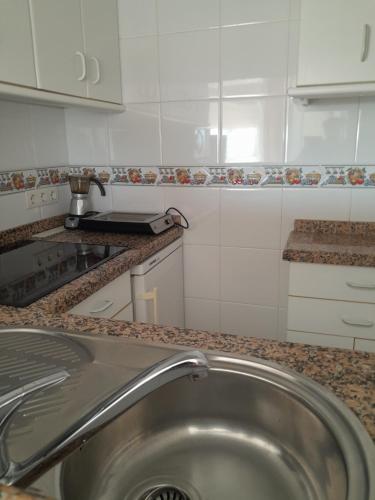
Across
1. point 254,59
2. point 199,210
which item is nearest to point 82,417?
point 199,210

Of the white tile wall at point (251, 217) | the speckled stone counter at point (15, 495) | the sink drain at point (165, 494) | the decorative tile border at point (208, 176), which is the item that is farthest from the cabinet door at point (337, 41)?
the speckled stone counter at point (15, 495)

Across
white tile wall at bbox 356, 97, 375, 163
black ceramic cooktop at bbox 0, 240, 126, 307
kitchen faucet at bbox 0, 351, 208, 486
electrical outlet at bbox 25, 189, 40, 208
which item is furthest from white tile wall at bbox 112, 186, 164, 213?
kitchen faucet at bbox 0, 351, 208, 486

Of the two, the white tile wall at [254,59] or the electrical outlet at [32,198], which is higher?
the white tile wall at [254,59]

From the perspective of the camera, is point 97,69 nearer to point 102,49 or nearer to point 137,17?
point 102,49

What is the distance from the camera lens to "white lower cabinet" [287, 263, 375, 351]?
4.92 feet

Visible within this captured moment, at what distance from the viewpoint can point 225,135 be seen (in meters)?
1.91

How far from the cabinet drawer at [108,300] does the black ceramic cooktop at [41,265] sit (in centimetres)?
9

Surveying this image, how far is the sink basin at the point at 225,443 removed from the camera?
0.60 meters

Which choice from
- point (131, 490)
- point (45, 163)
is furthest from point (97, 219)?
point (131, 490)

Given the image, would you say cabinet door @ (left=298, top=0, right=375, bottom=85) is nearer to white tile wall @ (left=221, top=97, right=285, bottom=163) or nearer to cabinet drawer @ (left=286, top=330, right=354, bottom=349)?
white tile wall @ (left=221, top=97, right=285, bottom=163)

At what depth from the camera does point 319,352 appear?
72cm

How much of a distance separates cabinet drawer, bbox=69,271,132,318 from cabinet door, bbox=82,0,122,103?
2.70ft

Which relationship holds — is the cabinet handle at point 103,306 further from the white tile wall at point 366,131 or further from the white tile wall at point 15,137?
the white tile wall at point 366,131

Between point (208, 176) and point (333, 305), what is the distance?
86 centimetres
